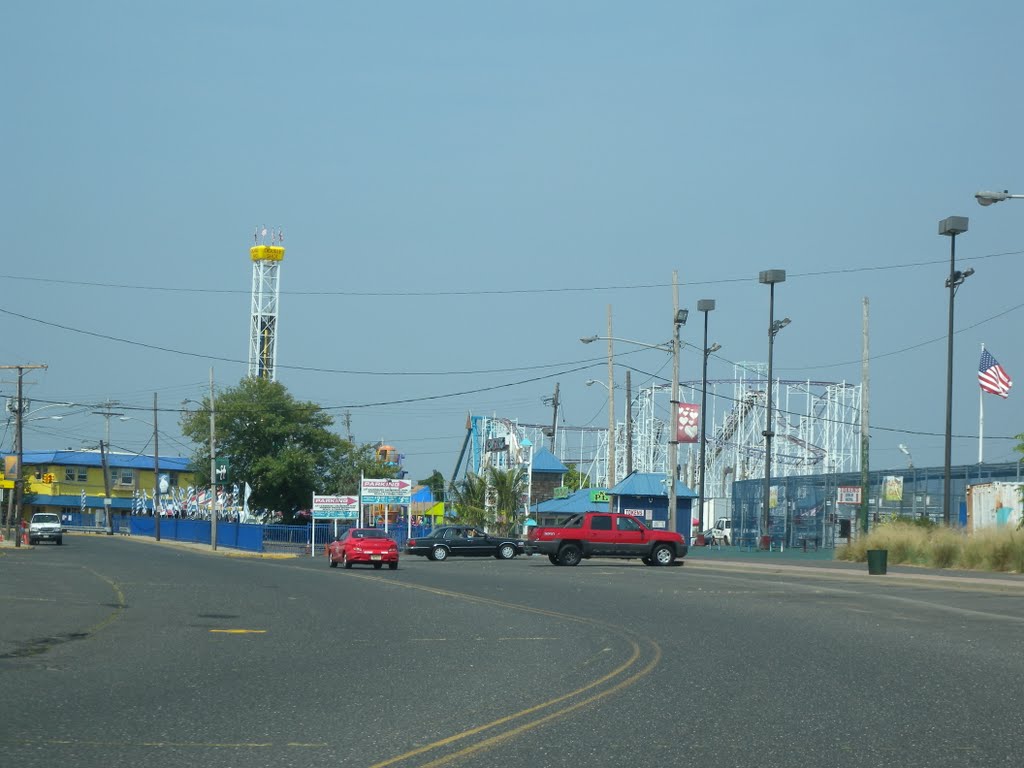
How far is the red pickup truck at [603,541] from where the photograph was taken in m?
44.3

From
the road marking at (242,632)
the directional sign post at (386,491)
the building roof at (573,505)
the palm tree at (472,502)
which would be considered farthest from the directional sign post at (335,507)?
the road marking at (242,632)

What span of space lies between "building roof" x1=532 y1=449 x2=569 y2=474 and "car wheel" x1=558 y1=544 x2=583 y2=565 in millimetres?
46189

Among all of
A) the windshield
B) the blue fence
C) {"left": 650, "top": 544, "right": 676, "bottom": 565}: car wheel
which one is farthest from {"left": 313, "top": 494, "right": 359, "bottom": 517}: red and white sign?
{"left": 650, "top": 544, "right": 676, "bottom": 565}: car wheel

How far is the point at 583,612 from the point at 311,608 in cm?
489

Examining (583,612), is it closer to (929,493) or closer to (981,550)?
(981,550)

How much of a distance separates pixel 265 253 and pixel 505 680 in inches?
4429

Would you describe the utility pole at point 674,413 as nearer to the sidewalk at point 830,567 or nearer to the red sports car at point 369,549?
the sidewalk at point 830,567

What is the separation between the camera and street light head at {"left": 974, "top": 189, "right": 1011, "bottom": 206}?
91.7 feet

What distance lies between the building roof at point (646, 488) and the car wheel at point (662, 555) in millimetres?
16111

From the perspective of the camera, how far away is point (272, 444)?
301 ft

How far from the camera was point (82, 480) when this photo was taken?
13662 centimetres

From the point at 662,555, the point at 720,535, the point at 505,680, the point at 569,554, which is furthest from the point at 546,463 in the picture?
the point at 505,680

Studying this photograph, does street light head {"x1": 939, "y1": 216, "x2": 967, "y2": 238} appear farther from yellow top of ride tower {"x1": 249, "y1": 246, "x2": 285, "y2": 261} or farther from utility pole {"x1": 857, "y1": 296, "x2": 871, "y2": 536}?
yellow top of ride tower {"x1": 249, "y1": 246, "x2": 285, "y2": 261}

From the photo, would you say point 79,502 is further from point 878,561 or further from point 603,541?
point 878,561
